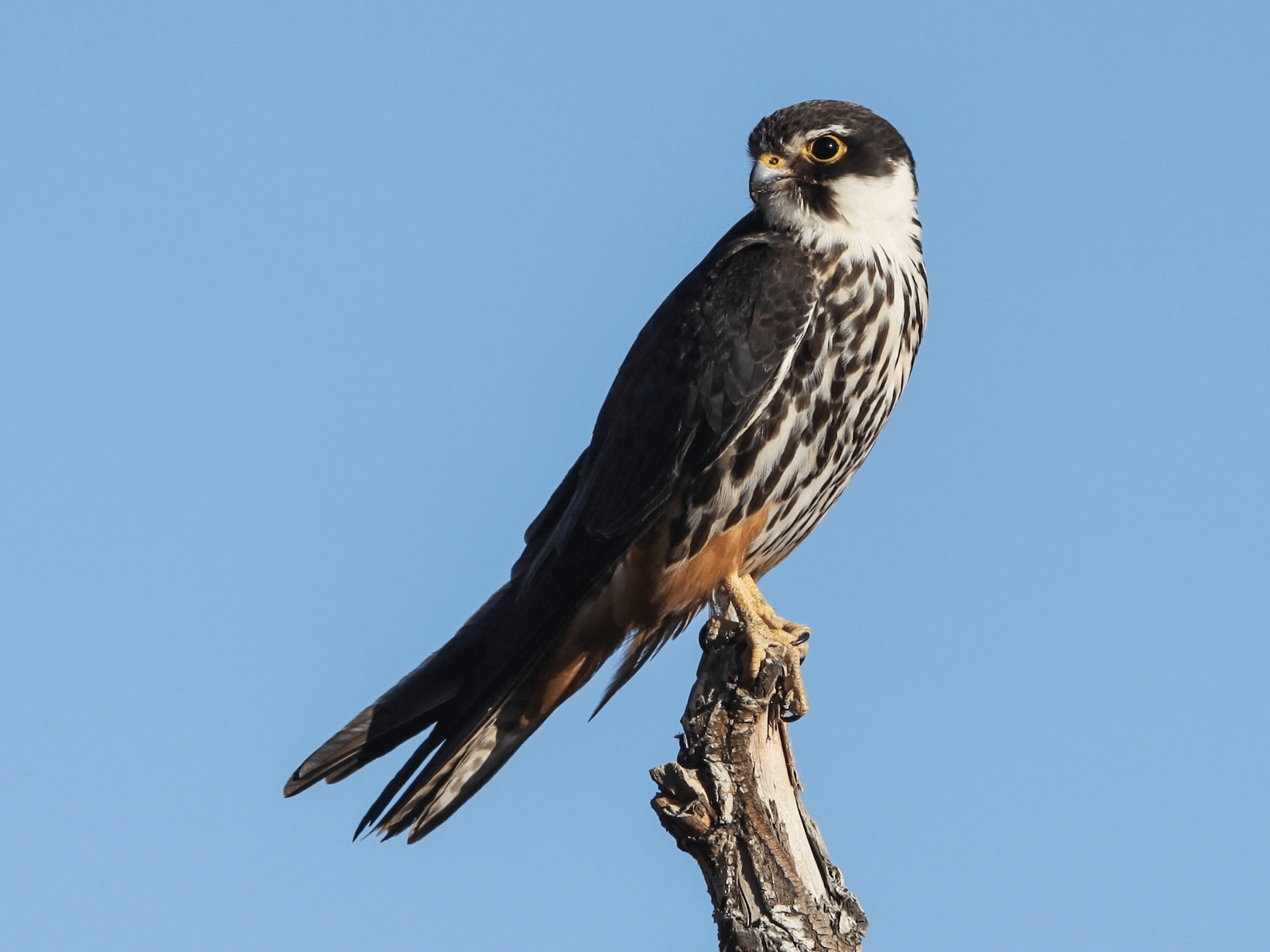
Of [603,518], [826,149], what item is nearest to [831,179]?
[826,149]

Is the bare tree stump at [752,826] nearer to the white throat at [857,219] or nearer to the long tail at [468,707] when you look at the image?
the long tail at [468,707]

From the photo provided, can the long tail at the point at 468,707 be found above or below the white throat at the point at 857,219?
below

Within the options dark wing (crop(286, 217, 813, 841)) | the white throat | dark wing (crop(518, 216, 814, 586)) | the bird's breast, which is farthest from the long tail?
the white throat

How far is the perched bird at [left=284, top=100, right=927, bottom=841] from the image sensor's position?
475 centimetres

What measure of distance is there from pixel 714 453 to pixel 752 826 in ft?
4.38

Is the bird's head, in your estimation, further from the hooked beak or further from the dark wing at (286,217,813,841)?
the dark wing at (286,217,813,841)

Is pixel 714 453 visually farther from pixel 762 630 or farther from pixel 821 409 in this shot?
pixel 762 630

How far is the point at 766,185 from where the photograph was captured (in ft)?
16.4

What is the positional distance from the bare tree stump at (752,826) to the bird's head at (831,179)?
1.59 m

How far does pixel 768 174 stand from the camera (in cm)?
499

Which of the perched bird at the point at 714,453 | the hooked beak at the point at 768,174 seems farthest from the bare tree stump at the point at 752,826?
the hooked beak at the point at 768,174

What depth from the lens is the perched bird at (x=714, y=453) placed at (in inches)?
187

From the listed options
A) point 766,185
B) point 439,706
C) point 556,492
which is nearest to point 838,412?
point 766,185

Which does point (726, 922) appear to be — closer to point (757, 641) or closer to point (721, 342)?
point (757, 641)
